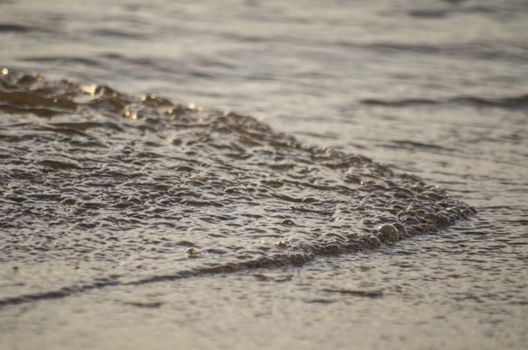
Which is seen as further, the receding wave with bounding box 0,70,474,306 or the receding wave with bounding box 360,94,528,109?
the receding wave with bounding box 360,94,528,109

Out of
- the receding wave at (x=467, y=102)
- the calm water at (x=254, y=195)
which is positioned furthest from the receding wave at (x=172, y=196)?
the receding wave at (x=467, y=102)

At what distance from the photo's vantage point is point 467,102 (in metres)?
5.08

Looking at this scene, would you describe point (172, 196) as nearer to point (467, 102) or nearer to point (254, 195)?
point (254, 195)

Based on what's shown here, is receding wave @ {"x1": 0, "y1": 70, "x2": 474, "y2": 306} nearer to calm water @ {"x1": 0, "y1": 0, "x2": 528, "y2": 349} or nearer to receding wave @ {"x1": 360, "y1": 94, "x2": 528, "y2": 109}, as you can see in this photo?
calm water @ {"x1": 0, "y1": 0, "x2": 528, "y2": 349}

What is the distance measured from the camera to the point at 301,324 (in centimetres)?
222

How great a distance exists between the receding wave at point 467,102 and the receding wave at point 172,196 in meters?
1.06

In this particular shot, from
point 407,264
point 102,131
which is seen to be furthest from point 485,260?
point 102,131

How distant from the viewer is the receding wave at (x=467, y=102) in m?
4.92

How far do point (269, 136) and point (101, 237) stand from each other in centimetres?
149

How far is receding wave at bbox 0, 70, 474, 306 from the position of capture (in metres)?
2.55

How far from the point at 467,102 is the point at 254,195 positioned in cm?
234

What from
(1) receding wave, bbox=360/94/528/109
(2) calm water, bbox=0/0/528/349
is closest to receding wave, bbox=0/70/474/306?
(2) calm water, bbox=0/0/528/349

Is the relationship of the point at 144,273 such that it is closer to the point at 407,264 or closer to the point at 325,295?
the point at 325,295

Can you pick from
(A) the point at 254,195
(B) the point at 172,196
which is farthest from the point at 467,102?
(B) the point at 172,196
